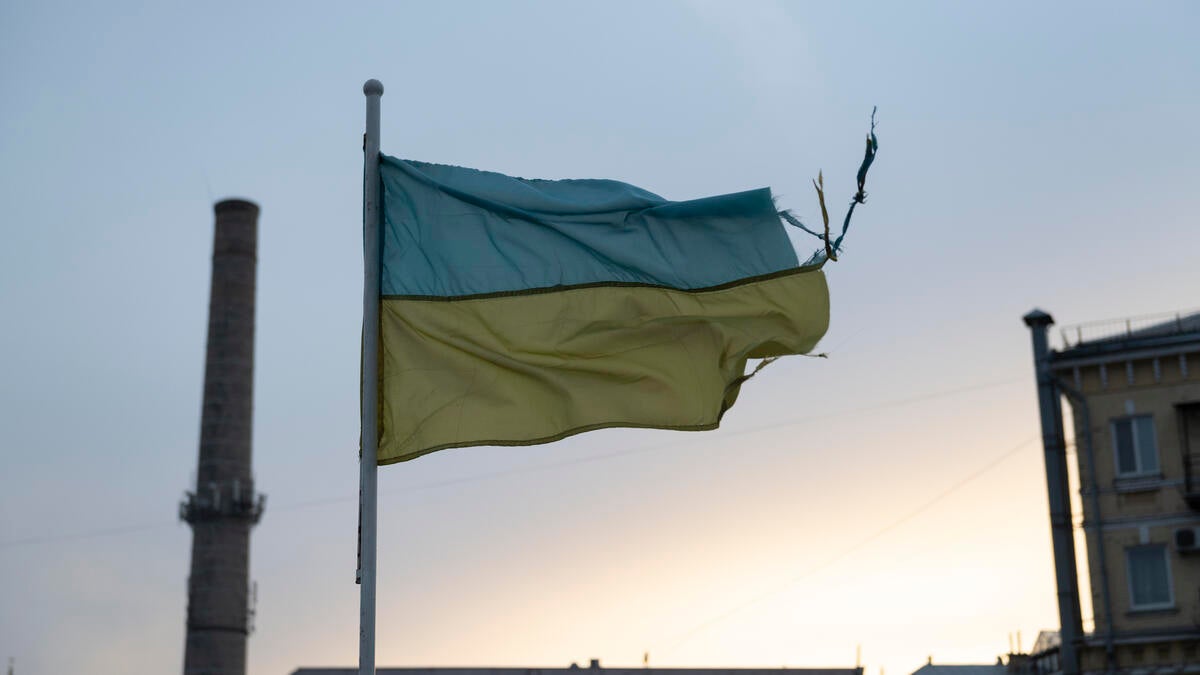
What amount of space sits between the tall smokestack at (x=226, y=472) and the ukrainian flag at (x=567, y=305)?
6418cm

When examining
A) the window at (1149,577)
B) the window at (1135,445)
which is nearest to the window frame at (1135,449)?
the window at (1135,445)

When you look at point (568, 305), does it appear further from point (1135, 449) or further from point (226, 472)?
point (226, 472)

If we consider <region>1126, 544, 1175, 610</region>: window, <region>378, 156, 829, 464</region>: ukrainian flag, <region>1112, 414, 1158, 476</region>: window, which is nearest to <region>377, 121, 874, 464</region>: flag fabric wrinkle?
<region>378, 156, 829, 464</region>: ukrainian flag

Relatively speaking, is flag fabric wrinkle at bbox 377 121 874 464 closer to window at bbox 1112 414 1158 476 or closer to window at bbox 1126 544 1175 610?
window at bbox 1126 544 1175 610

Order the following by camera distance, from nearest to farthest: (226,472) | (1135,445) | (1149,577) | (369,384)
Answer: (369,384) → (1149,577) → (1135,445) → (226,472)

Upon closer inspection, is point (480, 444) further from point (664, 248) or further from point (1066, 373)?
point (1066, 373)

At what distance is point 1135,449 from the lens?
138ft

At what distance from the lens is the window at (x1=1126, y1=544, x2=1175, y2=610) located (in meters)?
40.5

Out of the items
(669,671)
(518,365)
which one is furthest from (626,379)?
(669,671)

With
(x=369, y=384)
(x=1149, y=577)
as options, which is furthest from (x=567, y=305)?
(x=1149, y=577)

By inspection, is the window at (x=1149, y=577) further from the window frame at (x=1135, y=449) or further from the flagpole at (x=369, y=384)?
the flagpole at (x=369, y=384)

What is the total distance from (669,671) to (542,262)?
43486 millimetres

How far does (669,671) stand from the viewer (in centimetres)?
5297

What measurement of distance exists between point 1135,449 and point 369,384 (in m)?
35.4
